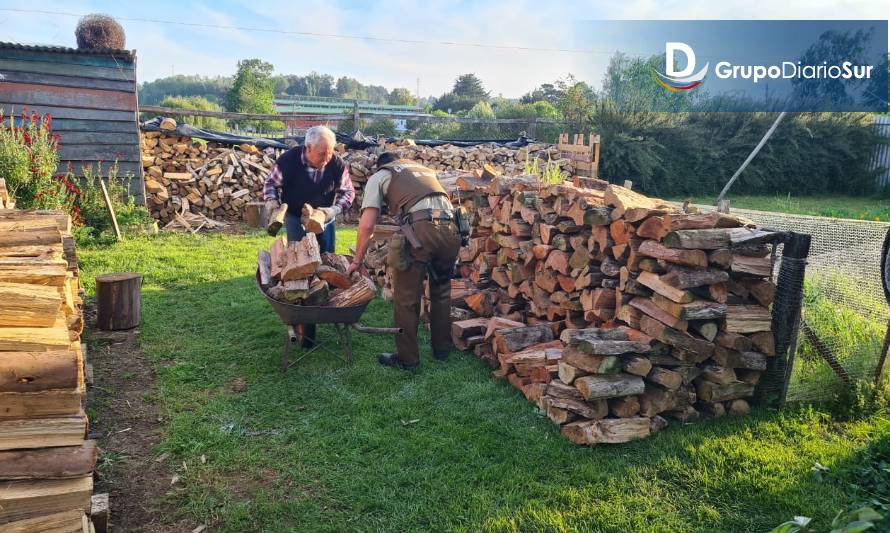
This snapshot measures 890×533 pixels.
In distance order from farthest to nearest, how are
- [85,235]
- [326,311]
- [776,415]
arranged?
1. [85,235]
2. [326,311]
3. [776,415]

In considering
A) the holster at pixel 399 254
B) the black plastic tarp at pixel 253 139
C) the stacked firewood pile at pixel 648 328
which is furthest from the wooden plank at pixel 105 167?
the stacked firewood pile at pixel 648 328

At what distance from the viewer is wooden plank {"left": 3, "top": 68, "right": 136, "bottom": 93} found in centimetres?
937

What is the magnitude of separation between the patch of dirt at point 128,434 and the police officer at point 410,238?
6.05ft

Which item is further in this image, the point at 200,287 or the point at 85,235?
the point at 85,235

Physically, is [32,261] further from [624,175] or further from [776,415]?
[624,175]

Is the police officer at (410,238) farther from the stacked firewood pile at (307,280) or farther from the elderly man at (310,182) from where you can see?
the elderly man at (310,182)

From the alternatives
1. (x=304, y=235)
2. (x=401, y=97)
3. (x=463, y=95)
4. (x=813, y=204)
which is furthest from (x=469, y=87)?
(x=304, y=235)

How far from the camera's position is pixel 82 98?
9.87 m

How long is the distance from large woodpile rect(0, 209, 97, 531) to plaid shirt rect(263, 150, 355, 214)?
299 cm

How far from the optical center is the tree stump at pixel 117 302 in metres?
5.50

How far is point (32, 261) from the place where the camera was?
2.86 m

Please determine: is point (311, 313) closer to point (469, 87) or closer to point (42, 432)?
point (42, 432)

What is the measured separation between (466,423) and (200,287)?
14.7ft

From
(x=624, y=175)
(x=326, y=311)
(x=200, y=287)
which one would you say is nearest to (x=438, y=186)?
(x=326, y=311)
